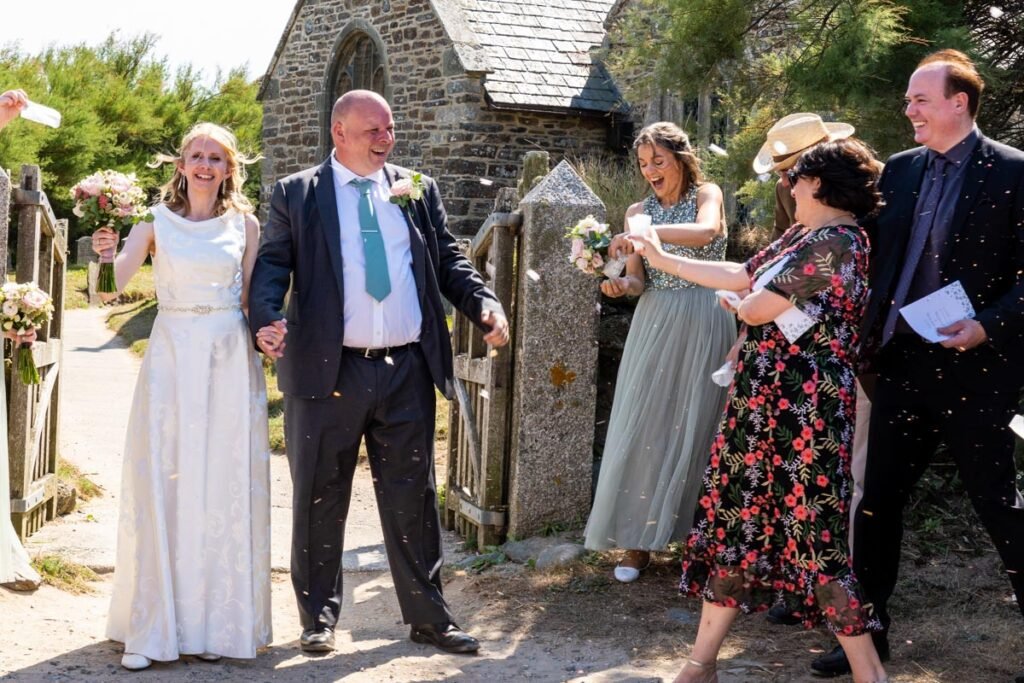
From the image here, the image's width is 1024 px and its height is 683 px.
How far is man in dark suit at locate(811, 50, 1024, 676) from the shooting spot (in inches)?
173

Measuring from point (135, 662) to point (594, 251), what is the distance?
2.58 meters

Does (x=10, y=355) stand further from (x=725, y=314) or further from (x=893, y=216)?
(x=893, y=216)

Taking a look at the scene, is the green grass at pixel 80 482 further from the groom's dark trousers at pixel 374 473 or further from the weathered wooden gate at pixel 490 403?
the groom's dark trousers at pixel 374 473

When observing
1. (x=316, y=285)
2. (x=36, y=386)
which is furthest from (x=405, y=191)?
(x=36, y=386)

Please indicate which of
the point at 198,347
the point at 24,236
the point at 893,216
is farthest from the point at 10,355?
the point at 893,216

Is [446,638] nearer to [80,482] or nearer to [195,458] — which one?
[195,458]

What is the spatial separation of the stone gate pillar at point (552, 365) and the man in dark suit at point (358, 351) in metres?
1.37

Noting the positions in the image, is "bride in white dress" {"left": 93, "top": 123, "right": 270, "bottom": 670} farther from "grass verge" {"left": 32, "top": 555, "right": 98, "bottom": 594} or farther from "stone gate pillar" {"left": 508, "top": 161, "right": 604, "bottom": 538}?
"stone gate pillar" {"left": 508, "top": 161, "right": 604, "bottom": 538}

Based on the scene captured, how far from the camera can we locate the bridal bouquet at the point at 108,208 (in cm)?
508

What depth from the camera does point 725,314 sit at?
5.62 m

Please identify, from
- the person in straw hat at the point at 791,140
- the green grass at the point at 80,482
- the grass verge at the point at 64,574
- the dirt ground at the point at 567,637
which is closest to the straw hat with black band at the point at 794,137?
the person in straw hat at the point at 791,140

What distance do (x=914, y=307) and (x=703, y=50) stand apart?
156 inches

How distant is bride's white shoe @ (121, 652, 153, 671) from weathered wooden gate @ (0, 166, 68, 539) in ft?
6.73

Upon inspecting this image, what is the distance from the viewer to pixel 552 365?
6566mm
